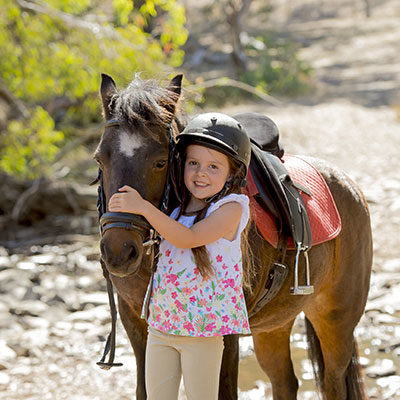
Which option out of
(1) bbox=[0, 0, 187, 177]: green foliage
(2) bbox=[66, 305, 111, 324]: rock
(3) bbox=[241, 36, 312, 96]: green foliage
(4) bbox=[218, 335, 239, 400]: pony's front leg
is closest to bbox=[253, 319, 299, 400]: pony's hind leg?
(4) bbox=[218, 335, 239, 400]: pony's front leg

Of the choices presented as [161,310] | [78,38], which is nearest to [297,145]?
[78,38]

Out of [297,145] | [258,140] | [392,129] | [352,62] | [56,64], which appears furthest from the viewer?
[352,62]

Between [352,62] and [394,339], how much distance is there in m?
21.6

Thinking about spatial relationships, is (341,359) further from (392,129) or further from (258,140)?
(392,129)

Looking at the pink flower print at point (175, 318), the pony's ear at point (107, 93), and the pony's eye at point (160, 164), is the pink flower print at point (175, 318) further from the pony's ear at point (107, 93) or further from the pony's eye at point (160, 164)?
the pony's ear at point (107, 93)

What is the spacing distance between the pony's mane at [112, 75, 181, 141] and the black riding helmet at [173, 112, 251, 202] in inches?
4.1

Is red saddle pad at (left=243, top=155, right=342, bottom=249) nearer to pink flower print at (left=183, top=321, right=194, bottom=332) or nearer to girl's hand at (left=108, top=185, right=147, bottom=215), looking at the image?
pink flower print at (left=183, top=321, right=194, bottom=332)

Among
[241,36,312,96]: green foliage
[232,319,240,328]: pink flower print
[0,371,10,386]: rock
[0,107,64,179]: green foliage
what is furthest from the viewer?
[241,36,312,96]: green foliage

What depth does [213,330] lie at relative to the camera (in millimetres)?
2367

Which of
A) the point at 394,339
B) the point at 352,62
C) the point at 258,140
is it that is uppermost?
the point at 352,62

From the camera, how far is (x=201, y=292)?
2369 mm

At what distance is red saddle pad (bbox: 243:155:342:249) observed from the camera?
9.55ft

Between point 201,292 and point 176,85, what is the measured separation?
0.86 meters

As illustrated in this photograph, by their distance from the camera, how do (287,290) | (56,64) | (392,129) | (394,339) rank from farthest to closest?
1. (392,129)
2. (56,64)
3. (394,339)
4. (287,290)
